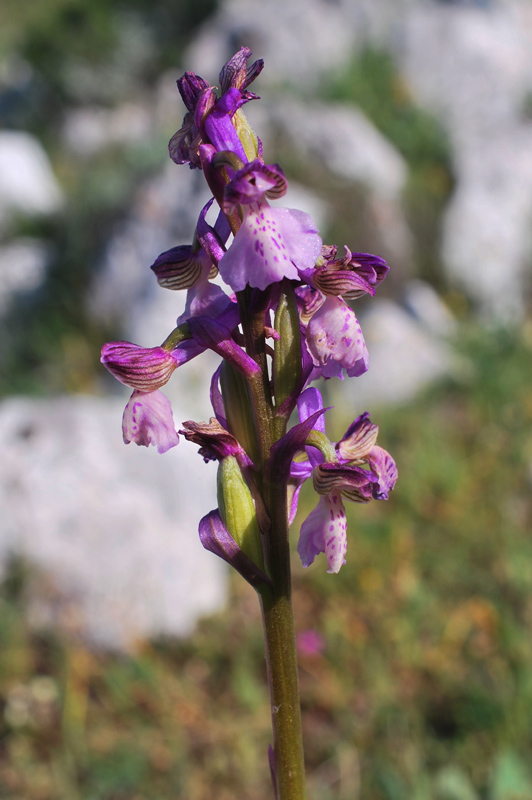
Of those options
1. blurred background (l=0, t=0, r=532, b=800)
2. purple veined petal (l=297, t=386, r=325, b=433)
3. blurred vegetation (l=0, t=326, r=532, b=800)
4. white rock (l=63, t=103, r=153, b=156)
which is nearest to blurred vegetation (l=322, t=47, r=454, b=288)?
blurred background (l=0, t=0, r=532, b=800)

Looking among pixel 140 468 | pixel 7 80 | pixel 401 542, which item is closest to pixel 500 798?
pixel 401 542

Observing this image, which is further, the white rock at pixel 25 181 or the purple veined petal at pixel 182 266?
the white rock at pixel 25 181

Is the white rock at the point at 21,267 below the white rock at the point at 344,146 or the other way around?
below

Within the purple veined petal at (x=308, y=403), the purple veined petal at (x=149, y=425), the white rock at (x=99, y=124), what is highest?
the white rock at (x=99, y=124)

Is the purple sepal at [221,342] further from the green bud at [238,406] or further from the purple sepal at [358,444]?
the purple sepal at [358,444]

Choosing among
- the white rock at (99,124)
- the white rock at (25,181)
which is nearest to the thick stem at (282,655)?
the white rock at (25,181)

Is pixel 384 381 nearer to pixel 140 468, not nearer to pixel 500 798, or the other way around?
pixel 140 468

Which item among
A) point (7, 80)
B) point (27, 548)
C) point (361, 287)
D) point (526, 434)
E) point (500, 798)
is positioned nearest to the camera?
point (361, 287)
